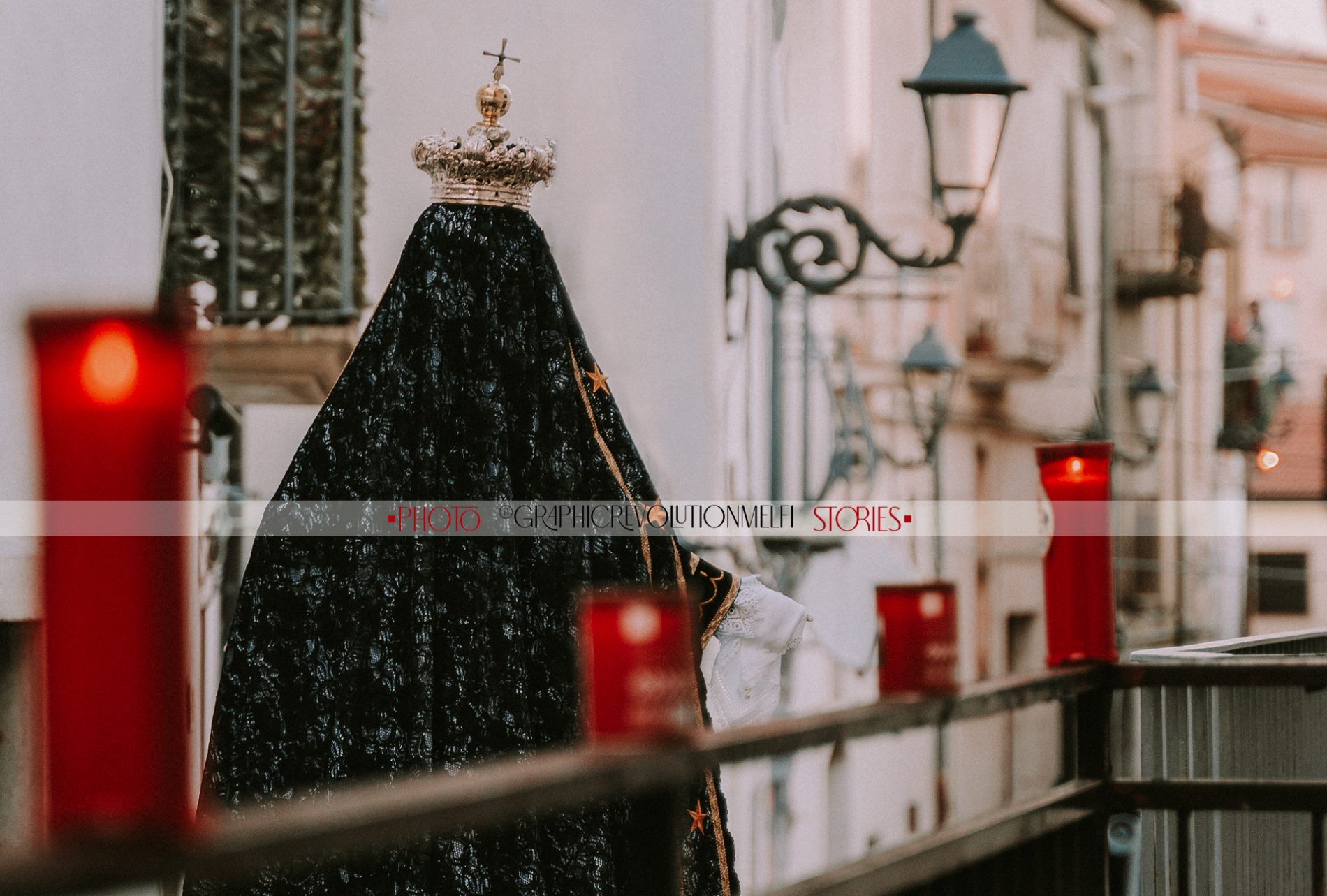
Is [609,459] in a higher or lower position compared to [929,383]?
lower

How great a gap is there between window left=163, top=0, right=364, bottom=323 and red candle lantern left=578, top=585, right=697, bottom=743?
258 cm

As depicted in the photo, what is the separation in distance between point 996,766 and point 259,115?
564cm

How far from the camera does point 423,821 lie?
901 millimetres

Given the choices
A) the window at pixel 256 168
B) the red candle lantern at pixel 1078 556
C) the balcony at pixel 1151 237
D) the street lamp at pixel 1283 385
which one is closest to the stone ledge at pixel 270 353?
the window at pixel 256 168

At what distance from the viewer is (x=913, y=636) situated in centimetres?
139

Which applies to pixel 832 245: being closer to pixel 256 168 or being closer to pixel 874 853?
pixel 256 168

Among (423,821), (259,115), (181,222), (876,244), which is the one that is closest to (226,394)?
(181,222)

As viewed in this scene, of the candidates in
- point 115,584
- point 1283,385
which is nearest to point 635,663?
point 115,584

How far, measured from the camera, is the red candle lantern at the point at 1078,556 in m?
1.90

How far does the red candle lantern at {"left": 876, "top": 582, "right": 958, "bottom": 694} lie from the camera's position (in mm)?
1386

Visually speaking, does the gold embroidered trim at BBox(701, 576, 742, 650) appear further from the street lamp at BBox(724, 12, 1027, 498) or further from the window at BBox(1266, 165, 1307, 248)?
the window at BBox(1266, 165, 1307, 248)

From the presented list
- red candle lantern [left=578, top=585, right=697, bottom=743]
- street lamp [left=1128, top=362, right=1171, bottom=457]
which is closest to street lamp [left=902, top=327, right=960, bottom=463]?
street lamp [left=1128, top=362, right=1171, bottom=457]

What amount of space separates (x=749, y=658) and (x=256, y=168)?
1.98 meters

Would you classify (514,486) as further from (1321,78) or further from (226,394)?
(1321,78)
